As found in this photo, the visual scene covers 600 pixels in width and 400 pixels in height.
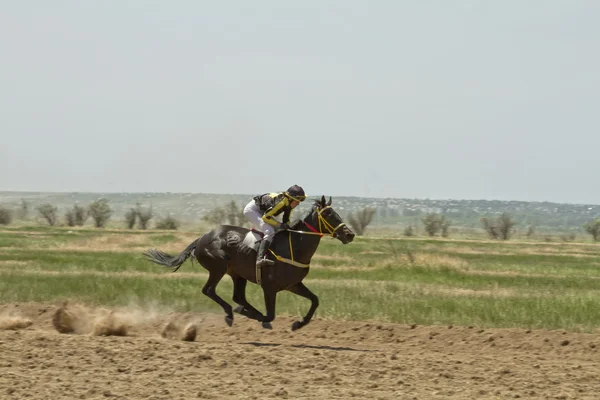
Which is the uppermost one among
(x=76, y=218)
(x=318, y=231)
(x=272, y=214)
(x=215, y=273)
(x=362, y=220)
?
(x=362, y=220)

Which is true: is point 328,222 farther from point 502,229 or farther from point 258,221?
point 502,229

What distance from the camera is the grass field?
17562mm

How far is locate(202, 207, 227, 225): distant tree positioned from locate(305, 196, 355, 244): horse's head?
73.8 m

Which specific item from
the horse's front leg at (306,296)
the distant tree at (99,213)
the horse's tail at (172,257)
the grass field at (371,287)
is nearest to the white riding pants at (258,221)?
the horse's front leg at (306,296)

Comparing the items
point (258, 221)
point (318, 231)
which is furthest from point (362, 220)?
point (318, 231)

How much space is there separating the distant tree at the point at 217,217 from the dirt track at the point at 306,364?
73259 millimetres

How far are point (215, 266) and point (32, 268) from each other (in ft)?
47.8

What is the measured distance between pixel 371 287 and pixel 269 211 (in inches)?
349

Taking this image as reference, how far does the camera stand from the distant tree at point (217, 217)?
88.5 metres

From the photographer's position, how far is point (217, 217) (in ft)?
292

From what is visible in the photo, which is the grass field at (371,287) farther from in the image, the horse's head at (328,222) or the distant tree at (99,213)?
the distant tree at (99,213)

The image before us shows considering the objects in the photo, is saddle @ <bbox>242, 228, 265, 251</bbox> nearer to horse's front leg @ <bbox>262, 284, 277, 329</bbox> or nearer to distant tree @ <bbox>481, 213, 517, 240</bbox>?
horse's front leg @ <bbox>262, 284, 277, 329</bbox>

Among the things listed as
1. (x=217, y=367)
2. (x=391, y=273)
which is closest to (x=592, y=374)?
(x=217, y=367)

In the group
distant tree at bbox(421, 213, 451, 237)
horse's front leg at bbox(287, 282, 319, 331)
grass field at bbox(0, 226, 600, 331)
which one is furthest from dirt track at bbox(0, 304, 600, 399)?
distant tree at bbox(421, 213, 451, 237)
